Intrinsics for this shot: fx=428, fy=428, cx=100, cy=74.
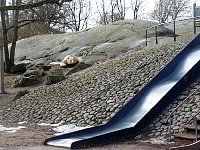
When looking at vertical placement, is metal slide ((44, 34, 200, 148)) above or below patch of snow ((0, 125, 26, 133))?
above

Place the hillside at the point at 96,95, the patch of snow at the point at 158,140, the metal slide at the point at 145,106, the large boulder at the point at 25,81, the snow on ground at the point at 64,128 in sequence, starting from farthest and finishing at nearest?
1. the large boulder at the point at 25,81
2. the hillside at the point at 96,95
3. the snow on ground at the point at 64,128
4. the metal slide at the point at 145,106
5. the patch of snow at the point at 158,140

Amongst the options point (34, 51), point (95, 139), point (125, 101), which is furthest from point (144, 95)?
point (34, 51)

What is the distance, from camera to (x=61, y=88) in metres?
17.4

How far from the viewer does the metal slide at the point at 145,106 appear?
1057cm

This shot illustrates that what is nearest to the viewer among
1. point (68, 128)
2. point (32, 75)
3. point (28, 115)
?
point (68, 128)

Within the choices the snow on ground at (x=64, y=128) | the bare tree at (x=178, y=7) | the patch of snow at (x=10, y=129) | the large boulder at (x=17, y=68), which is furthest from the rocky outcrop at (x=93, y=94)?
the bare tree at (x=178, y=7)

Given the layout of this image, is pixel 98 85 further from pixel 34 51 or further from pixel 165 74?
pixel 34 51

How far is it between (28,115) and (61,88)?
2621mm

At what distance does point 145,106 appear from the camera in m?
12.2

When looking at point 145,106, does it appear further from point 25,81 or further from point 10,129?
point 25,81

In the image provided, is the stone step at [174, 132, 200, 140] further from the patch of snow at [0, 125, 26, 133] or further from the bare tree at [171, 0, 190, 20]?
the bare tree at [171, 0, 190, 20]

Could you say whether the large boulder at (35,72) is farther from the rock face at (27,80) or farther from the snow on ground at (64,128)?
the snow on ground at (64,128)

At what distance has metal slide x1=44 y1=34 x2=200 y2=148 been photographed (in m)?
10.6

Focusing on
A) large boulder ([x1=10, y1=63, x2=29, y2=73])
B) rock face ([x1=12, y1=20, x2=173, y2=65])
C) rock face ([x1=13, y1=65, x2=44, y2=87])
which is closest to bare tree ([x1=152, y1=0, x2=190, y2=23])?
rock face ([x1=12, y1=20, x2=173, y2=65])
